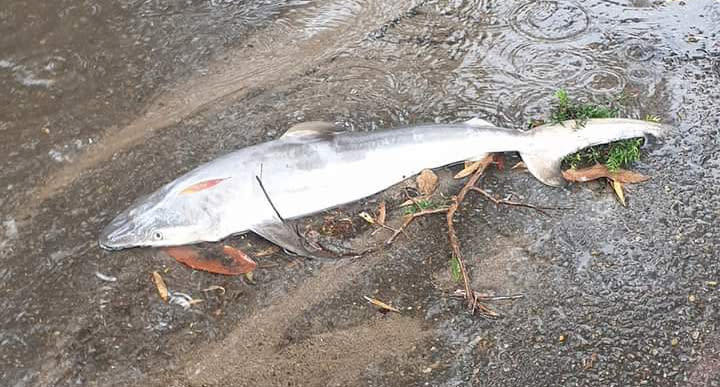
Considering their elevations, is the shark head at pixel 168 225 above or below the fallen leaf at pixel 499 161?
above

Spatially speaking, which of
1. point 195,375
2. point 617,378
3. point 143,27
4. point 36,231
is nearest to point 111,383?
point 195,375

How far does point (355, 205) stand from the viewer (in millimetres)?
4059

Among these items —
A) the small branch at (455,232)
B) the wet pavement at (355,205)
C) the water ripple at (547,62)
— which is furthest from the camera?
the water ripple at (547,62)

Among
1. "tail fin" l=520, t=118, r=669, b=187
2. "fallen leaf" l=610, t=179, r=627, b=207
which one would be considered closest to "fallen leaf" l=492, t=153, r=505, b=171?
"tail fin" l=520, t=118, r=669, b=187

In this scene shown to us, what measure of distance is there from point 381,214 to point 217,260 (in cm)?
101

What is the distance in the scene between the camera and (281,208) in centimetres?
384

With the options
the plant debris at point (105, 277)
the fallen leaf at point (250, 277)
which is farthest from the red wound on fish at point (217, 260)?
the plant debris at point (105, 277)

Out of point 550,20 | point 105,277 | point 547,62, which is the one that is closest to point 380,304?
point 105,277

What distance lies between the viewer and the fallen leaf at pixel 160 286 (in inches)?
143

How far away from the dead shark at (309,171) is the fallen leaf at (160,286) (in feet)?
0.61

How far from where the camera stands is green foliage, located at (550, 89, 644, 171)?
4.14 metres

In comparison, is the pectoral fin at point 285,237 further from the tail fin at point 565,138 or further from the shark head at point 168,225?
the tail fin at point 565,138

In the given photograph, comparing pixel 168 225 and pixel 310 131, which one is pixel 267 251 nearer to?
pixel 168 225

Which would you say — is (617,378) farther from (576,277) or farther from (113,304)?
(113,304)
